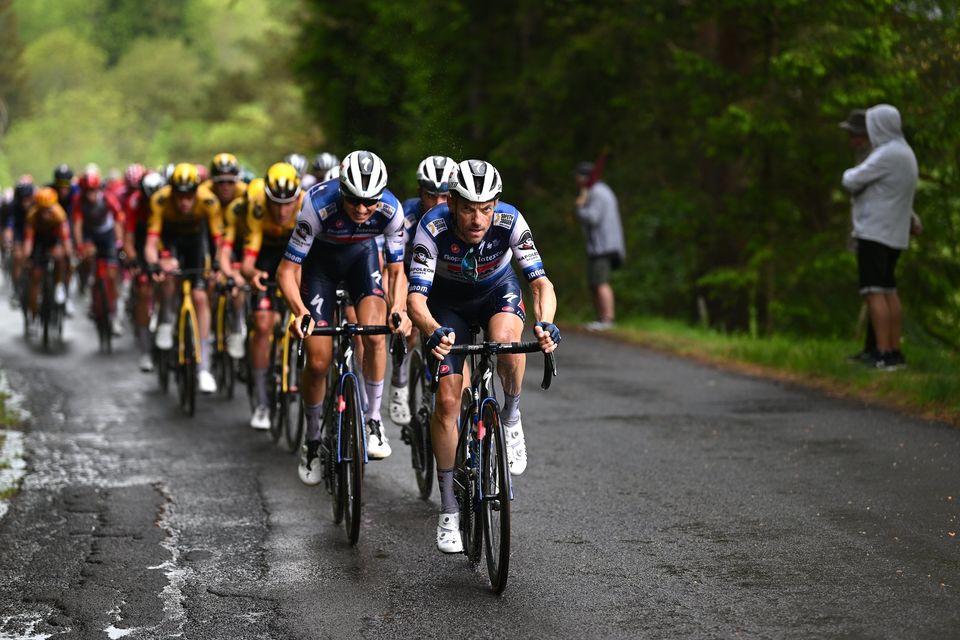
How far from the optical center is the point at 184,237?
13422 mm

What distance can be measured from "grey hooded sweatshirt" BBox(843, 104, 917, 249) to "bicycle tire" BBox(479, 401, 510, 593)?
683 centimetres

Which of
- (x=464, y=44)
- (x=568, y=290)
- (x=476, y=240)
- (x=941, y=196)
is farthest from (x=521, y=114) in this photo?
(x=476, y=240)

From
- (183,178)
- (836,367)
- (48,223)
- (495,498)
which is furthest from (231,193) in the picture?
(495,498)

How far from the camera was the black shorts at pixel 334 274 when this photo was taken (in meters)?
8.81

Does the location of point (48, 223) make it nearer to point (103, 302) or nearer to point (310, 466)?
point (103, 302)

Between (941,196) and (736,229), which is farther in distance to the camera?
(736,229)

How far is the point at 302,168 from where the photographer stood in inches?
555

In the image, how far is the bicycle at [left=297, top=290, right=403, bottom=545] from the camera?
24.1ft

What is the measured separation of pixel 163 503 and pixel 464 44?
20.9 m

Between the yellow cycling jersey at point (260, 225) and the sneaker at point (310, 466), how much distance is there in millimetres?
2787

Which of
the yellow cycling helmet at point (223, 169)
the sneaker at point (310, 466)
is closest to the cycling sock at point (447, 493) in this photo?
the sneaker at point (310, 466)

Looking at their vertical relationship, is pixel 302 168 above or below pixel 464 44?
below

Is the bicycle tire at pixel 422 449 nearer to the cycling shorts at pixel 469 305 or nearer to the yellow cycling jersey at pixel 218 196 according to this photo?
the cycling shorts at pixel 469 305

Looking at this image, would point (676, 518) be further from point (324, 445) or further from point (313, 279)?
point (313, 279)
